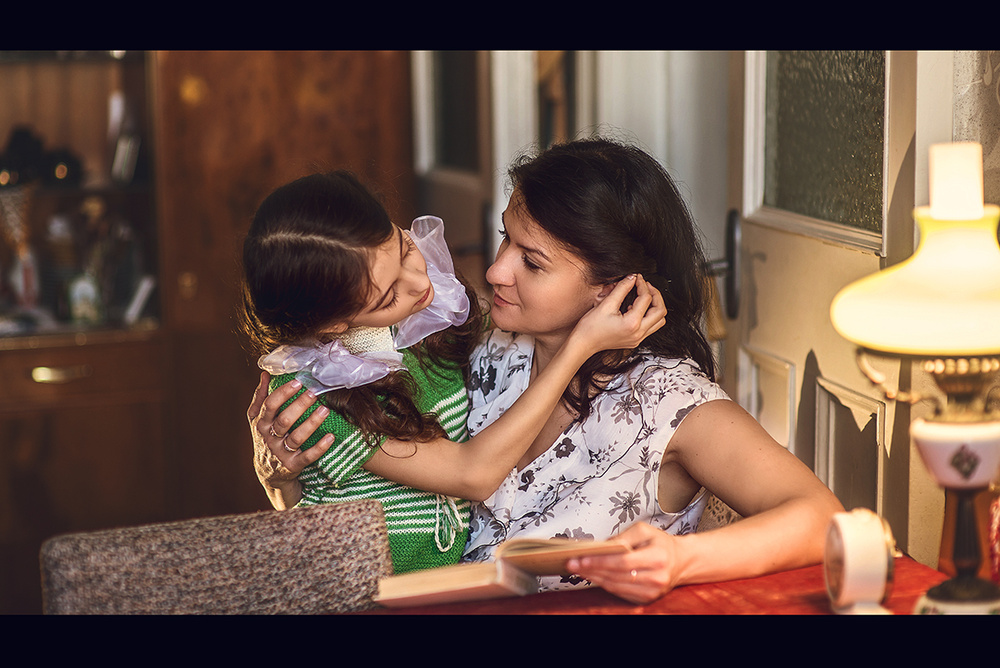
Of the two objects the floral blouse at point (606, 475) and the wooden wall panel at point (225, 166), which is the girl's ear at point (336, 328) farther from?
the wooden wall panel at point (225, 166)

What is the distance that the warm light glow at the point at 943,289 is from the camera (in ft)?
3.14

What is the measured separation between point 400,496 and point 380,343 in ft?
0.72

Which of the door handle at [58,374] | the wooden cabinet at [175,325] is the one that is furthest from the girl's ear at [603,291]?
the door handle at [58,374]

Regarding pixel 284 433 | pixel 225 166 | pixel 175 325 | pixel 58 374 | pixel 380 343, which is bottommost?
pixel 58 374

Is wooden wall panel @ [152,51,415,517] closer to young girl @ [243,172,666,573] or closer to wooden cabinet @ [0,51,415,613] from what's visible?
wooden cabinet @ [0,51,415,613]

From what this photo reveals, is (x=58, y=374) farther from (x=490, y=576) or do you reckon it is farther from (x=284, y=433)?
(x=490, y=576)

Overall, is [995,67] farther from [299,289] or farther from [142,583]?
[142,583]

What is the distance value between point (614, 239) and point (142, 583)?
2.56ft

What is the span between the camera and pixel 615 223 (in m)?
1.49

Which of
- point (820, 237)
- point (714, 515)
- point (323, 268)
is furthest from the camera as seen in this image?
point (820, 237)

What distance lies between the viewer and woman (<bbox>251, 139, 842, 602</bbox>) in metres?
1.42

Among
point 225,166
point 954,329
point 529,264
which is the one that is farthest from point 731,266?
point 225,166
